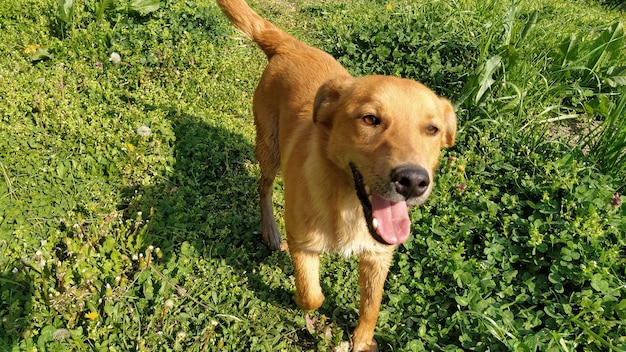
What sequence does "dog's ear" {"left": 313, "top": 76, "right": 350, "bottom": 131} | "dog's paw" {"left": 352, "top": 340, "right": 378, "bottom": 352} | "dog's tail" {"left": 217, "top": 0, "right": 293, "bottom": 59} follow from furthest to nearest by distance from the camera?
"dog's tail" {"left": 217, "top": 0, "right": 293, "bottom": 59} < "dog's paw" {"left": 352, "top": 340, "right": 378, "bottom": 352} < "dog's ear" {"left": 313, "top": 76, "right": 350, "bottom": 131}

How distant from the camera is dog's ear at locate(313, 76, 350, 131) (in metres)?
2.70

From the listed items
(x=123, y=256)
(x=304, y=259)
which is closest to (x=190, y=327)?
(x=123, y=256)

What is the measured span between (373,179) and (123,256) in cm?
187

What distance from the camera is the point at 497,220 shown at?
353 centimetres

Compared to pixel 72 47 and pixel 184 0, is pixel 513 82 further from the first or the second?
pixel 72 47

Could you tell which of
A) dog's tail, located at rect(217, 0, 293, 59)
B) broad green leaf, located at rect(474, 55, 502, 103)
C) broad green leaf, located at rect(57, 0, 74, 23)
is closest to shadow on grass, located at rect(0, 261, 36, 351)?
dog's tail, located at rect(217, 0, 293, 59)

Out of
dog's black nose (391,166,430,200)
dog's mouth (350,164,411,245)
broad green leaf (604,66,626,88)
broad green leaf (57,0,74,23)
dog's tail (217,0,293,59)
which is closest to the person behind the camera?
dog's black nose (391,166,430,200)

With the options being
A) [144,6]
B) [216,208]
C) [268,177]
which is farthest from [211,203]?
[144,6]

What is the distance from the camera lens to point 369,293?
2.89 meters

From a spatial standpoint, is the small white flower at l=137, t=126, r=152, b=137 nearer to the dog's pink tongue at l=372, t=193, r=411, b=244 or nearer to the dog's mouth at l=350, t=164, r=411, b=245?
the dog's mouth at l=350, t=164, r=411, b=245

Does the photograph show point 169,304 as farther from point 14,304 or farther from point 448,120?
point 448,120

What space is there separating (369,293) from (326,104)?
124cm

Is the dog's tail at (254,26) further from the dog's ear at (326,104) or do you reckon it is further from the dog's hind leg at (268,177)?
the dog's ear at (326,104)

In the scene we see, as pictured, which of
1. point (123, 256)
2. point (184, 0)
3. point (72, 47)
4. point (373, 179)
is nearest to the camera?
point (373, 179)
